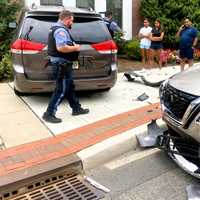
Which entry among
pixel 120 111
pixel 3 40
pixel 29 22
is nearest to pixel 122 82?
pixel 120 111

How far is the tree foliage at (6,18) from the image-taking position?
10.4 meters

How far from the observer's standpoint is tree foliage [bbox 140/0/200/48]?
531 inches

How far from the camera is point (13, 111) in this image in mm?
6461

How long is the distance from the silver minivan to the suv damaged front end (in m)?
2.26

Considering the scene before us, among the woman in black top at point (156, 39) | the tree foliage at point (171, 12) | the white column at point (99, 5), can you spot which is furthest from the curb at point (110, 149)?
the tree foliage at point (171, 12)

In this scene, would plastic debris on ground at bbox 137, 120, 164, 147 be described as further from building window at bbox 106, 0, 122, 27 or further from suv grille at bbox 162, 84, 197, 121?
A: building window at bbox 106, 0, 122, 27

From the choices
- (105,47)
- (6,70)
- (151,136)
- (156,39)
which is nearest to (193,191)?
(151,136)

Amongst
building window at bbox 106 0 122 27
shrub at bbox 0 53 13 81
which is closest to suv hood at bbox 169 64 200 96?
shrub at bbox 0 53 13 81

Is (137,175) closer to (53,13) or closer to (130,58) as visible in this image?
(53,13)

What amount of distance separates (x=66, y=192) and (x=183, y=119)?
146 centimetres

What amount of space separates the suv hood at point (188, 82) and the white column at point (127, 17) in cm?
965

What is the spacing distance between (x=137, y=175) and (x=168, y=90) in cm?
106

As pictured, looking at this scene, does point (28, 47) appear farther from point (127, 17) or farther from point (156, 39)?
point (127, 17)

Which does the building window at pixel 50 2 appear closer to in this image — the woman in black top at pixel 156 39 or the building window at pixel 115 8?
the building window at pixel 115 8
